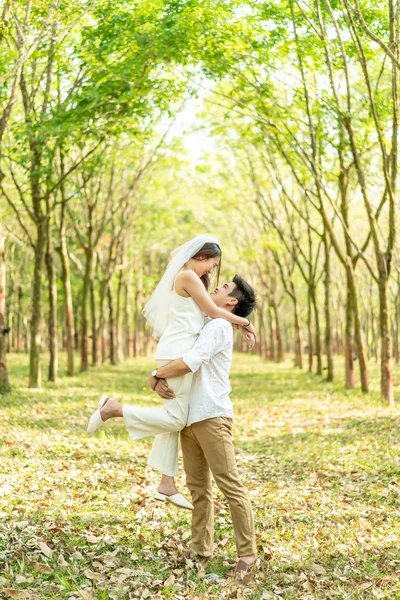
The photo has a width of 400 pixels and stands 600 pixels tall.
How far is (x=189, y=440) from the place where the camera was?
18.7 ft

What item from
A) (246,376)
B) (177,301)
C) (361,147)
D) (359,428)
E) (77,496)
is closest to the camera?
(177,301)

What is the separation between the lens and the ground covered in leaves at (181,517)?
17.4 ft

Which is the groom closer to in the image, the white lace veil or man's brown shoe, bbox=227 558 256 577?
man's brown shoe, bbox=227 558 256 577

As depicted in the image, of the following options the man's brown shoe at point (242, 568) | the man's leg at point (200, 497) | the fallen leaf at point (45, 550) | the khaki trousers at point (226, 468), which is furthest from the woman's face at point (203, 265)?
the fallen leaf at point (45, 550)

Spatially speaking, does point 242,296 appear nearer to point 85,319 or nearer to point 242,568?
point 242,568

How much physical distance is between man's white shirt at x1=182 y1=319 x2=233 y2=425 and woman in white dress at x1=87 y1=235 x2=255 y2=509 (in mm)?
77

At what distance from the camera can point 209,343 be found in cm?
540

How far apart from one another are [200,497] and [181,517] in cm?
145

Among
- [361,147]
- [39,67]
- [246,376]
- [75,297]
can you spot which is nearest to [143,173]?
[246,376]

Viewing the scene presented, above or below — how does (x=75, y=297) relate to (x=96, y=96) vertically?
below

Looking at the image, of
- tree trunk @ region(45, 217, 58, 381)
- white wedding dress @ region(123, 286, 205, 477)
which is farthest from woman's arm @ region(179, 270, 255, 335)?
tree trunk @ region(45, 217, 58, 381)

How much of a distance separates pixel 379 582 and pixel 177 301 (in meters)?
2.70

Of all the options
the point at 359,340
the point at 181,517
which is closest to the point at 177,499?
the point at 181,517

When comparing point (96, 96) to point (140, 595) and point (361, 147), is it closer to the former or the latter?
point (361, 147)
